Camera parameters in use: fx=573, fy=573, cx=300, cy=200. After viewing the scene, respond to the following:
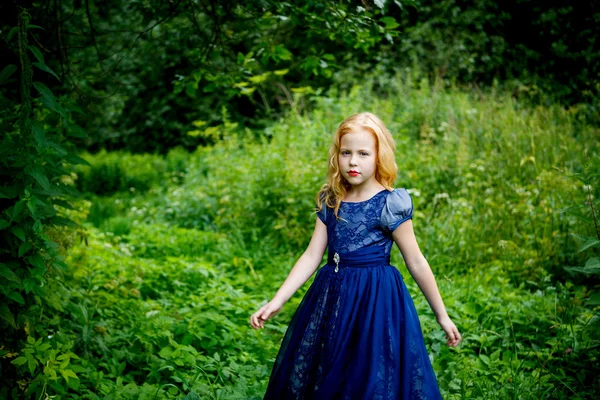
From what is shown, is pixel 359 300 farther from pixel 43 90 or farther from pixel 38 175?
pixel 43 90

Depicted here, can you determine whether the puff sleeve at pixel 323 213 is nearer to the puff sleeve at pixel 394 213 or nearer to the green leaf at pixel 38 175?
the puff sleeve at pixel 394 213

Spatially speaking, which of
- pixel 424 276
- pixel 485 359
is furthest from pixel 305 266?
pixel 485 359

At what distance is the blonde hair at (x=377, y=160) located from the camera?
2385 millimetres

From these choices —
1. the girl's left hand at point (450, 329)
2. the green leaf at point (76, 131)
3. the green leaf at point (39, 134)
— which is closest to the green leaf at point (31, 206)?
the green leaf at point (39, 134)

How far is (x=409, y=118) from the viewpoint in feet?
25.1

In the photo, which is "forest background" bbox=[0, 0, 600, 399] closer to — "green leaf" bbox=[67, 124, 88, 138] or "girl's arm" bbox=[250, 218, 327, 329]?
"green leaf" bbox=[67, 124, 88, 138]

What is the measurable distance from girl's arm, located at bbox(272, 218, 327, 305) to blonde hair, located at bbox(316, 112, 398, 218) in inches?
4.7

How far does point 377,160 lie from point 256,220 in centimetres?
381

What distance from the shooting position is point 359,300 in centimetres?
229

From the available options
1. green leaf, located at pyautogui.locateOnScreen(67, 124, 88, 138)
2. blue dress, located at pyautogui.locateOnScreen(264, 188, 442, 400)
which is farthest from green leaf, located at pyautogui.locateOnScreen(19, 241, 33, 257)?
blue dress, located at pyautogui.locateOnScreen(264, 188, 442, 400)

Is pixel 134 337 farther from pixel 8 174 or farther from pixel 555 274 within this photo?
pixel 555 274

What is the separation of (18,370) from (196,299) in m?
1.55

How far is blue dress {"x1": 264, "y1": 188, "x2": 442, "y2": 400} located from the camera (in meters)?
2.19

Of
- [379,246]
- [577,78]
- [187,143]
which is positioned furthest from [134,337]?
[187,143]
